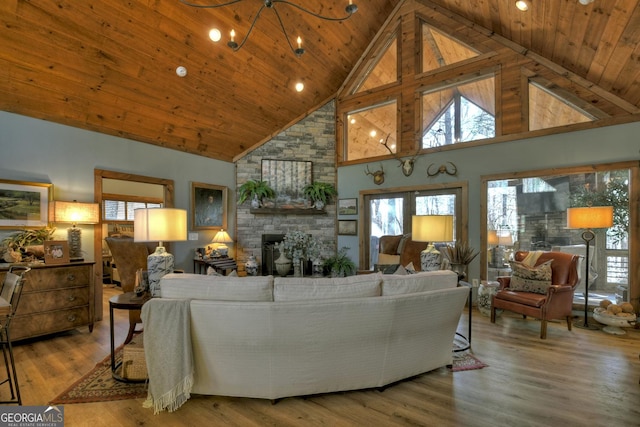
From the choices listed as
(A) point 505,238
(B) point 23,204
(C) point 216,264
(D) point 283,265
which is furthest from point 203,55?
(A) point 505,238

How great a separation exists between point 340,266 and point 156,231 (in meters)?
4.18

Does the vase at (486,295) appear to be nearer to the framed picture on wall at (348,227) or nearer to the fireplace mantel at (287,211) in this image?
the framed picture on wall at (348,227)

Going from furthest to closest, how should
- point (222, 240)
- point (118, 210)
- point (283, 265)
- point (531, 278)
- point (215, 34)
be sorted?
point (118, 210) → point (222, 240) → point (283, 265) → point (215, 34) → point (531, 278)

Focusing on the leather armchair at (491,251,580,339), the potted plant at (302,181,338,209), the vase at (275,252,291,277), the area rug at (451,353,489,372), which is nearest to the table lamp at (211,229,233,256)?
the vase at (275,252,291,277)

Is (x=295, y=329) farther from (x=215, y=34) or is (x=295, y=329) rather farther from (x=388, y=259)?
(x=215, y=34)

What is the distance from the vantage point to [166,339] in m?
2.10

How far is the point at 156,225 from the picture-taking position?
8.74 ft

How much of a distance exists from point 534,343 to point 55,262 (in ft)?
17.5

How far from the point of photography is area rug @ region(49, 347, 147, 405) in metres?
2.28

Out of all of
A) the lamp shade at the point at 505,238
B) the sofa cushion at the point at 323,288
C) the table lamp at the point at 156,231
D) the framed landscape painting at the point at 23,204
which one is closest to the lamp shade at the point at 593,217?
the lamp shade at the point at 505,238

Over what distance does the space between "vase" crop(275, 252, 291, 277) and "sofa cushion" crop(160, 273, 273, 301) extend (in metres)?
3.02

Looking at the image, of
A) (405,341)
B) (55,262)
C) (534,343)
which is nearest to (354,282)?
(405,341)

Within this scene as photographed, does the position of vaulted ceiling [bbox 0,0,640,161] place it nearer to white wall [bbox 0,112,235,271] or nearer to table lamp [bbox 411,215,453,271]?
white wall [bbox 0,112,235,271]

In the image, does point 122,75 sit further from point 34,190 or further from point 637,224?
point 637,224
